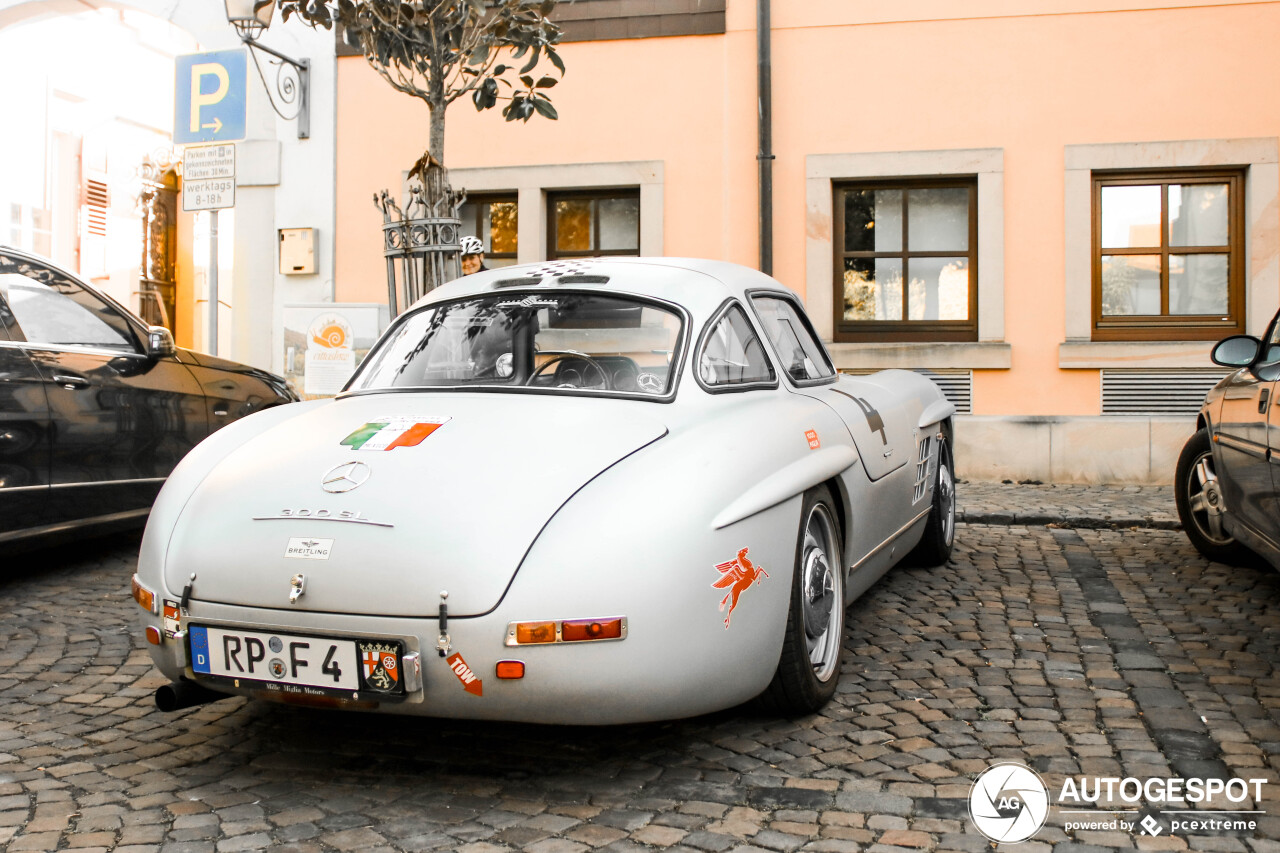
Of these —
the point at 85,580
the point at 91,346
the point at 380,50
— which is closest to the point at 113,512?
the point at 85,580

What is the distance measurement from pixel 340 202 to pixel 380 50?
4188 millimetres

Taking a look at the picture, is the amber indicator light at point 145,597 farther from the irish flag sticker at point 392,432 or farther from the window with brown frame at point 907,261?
the window with brown frame at point 907,261

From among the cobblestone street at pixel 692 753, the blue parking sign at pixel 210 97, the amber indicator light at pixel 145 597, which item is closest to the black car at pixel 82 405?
the cobblestone street at pixel 692 753

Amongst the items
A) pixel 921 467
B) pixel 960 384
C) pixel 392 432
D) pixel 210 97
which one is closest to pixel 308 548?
pixel 392 432

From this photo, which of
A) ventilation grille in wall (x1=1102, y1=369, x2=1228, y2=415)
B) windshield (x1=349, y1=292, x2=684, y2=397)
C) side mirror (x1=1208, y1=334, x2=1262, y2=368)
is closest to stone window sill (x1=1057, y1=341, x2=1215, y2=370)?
ventilation grille in wall (x1=1102, y1=369, x2=1228, y2=415)

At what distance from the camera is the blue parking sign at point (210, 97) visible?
8.90m

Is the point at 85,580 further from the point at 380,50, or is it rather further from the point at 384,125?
the point at 384,125

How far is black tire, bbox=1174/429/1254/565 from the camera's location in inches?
230

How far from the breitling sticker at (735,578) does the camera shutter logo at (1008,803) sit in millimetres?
763

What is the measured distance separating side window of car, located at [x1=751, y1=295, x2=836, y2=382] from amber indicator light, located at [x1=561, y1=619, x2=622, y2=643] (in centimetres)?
167

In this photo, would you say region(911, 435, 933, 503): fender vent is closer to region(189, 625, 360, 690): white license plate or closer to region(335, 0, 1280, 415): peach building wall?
region(189, 625, 360, 690): white license plate

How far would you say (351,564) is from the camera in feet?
9.16

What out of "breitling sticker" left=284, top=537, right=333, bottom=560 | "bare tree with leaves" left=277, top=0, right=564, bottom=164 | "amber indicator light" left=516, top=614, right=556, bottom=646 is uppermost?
"bare tree with leaves" left=277, top=0, right=564, bottom=164

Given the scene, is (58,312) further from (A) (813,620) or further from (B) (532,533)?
(A) (813,620)
